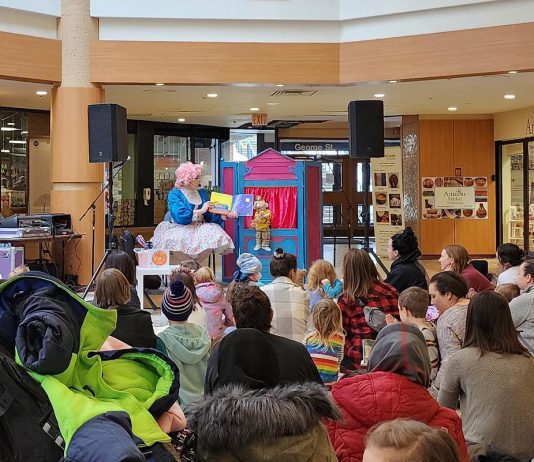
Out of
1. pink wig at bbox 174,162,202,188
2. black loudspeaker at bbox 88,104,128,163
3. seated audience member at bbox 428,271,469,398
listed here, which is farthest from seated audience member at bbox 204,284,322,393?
pink wig at bbox 174,162,202,188

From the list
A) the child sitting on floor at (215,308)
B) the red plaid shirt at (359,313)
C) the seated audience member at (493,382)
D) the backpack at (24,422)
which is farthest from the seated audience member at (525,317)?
the backpack at (24,422)

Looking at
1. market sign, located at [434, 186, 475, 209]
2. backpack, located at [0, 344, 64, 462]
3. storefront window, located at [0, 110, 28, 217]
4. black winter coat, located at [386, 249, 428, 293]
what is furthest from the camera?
market sign, located at [434, 186, 475, 209]

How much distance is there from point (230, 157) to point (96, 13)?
855 cm

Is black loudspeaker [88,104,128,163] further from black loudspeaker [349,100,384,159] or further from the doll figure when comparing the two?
black loudspeaker [349,100,384,159]

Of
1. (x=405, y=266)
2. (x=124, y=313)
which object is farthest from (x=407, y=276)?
(x=124, y=313)

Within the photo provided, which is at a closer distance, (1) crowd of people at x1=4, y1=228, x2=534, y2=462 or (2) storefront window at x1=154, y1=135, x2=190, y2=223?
(1) crowd of people at x1=4, y1=228, x2=534, y2=462

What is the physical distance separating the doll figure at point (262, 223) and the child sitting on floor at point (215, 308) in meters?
5.26

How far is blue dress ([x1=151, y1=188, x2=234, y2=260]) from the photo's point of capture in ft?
31.7

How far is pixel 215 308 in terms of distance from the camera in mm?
4930

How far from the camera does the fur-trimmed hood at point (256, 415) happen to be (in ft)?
5.90

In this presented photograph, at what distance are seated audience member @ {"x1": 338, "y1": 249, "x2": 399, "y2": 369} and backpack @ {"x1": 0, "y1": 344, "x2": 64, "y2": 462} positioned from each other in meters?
3.23

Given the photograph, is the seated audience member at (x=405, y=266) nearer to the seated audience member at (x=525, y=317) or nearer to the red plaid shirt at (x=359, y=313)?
the red plaid shirt at (x=359, y=313)

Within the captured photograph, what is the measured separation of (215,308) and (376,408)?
2650 millimetres

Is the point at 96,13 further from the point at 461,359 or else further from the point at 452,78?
the point at 461,359
